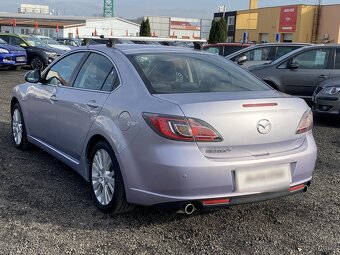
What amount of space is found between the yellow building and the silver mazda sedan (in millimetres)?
43574

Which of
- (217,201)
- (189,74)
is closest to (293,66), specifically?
(189,74)

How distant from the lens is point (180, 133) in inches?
132

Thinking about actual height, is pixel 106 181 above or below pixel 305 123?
below

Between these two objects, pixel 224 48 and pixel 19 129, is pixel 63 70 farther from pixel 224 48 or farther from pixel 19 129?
pixel 224 48

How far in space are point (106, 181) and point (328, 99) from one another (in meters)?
5.68

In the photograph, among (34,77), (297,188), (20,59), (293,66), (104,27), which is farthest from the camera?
(104,27)

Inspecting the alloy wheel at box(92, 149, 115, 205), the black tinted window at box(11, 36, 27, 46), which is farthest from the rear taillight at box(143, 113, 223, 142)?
the black tinted window at box(11, 36, 27, 46)

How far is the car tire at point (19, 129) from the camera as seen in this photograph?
19.6ft

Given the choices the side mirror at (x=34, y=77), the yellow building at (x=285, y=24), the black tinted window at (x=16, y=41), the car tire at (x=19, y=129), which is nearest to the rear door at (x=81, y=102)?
the side mirror at (x=34, y=77)

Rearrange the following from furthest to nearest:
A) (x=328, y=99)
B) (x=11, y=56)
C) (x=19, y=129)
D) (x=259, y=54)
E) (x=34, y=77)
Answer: (x=11, y=56)
(x=259, y=54)
(x=328, y=99)
(x=19, y=129)
(x=34, y=77)

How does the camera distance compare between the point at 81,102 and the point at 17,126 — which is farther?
the point at 17,126

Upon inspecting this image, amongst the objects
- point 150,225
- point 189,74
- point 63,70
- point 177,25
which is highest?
point 177,25

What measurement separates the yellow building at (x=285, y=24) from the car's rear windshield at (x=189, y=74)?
43.3m

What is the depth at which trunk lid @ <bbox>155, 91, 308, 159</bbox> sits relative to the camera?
11.2 ft
